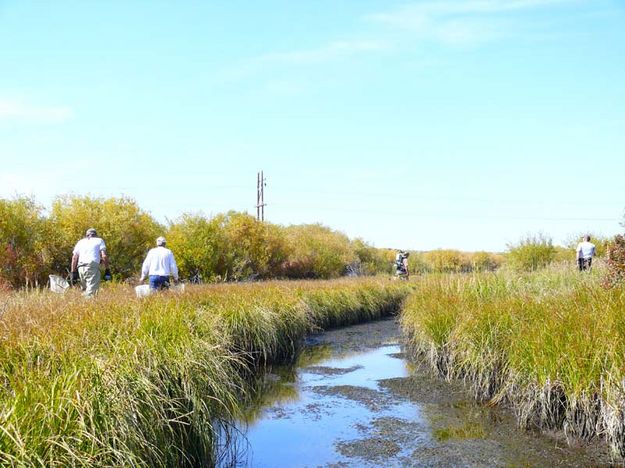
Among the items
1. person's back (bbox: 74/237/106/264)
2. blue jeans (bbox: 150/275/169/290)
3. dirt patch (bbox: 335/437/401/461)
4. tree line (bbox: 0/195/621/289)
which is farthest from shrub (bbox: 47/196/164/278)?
dirt patch (bbox: 335/437/401/461)

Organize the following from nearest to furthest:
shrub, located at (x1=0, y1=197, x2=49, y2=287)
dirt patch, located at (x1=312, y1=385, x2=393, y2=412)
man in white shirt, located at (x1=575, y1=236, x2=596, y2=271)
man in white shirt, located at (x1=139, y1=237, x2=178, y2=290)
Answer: dirt patch, located at (x1=312, y1=385, x2=393, y2=412), man in white shirt, located at (x1=139, y1=237, x2=178, y2=290), shrub, located at (x1=0, y1=197, x2=49, y2=287), man in white shirt, located at (x1=575, y1=236, x2=596, y2=271)

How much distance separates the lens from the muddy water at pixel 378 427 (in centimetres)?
579

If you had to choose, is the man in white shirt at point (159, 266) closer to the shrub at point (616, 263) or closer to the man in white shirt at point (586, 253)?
the shrub at point (616, 263)

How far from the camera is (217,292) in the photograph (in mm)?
11250

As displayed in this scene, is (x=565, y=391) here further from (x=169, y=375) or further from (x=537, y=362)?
(x=169, y=375)

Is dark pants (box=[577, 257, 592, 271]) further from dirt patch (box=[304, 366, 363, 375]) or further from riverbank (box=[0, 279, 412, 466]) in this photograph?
riverbank (box=[0, 279, 412, 466])

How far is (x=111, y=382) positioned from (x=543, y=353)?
468 centimetres

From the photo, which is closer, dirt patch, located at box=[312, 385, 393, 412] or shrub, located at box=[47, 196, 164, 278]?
dirt patch, located at box=[312, 385, 393, 412]

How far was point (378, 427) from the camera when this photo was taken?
22.6 ft

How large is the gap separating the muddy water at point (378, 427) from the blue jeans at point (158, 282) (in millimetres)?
2904

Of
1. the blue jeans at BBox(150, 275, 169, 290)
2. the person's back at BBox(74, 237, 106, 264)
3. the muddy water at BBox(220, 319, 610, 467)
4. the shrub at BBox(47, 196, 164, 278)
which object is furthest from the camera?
the shrub at BBox(47, 196, 164, 278)

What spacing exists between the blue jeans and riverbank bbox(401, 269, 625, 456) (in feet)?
16.4

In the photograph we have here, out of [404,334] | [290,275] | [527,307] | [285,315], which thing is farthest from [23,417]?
[290,275]

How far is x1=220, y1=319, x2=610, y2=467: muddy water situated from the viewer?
579 centimetres
